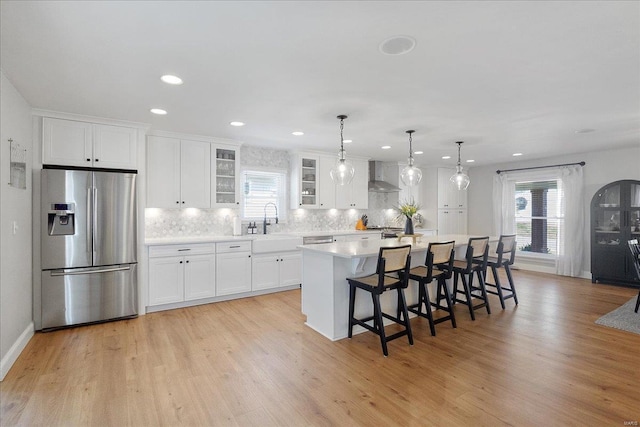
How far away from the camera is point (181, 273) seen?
441 centimetres

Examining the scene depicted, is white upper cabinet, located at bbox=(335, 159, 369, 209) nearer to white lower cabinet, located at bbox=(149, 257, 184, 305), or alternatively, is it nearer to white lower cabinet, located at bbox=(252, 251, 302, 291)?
white lower cabinet, located at bbox=(252, 251, 302, 291)

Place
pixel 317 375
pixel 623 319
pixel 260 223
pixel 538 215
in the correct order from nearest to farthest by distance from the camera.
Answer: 1. pixel 317 375
2. pixel 623 319
3. pixel 260 223
4. pixel 538 215

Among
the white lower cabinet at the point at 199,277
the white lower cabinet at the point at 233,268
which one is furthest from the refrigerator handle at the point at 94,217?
the white lower cabinet at the point at 233,268

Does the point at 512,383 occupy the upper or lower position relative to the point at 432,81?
lower

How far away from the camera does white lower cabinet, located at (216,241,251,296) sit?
471 centimetres

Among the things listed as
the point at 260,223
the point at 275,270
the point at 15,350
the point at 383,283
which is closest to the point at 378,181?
the point at 260,223

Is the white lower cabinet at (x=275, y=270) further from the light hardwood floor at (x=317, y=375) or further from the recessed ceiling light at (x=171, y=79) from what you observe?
the recessed ceiling light at (x=171, y=79)

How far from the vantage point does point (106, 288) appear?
3877 millimetres

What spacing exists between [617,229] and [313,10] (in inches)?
265

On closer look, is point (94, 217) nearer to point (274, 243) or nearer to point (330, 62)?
point (274, 243)

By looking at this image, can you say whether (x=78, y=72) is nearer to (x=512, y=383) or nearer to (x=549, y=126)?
(x=512, y=383)

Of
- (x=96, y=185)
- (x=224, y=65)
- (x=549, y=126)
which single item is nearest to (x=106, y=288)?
(x=96, y=185)

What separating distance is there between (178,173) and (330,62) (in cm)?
316

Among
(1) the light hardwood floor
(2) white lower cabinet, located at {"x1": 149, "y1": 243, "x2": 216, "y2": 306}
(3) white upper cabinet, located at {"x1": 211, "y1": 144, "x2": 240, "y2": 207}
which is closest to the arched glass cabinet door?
(1) the light hardwood floor
